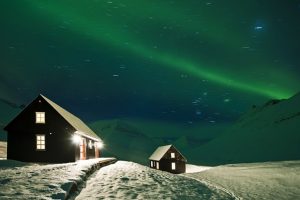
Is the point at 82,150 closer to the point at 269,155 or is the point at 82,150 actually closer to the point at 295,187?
the point at 295,187

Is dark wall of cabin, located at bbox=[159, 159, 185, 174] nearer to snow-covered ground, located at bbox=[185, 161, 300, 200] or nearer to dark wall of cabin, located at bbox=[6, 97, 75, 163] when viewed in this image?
dark wall of cabin, located at bbox=[6, 97, 75, 163]

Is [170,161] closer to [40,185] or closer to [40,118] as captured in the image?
[40,118]

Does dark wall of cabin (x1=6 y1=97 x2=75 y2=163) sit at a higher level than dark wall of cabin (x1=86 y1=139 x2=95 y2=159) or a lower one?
higher

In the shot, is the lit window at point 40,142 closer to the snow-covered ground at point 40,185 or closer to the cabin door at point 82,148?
the cabin door at point 82,148

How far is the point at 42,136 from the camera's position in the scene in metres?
35.1

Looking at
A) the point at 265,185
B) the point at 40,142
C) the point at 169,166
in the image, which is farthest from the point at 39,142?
the point at 169,166

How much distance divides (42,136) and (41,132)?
465 millimetres

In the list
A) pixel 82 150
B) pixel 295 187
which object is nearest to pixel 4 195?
pixel 295 187

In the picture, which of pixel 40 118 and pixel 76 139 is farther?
pixel 76 139

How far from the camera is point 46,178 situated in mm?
17141

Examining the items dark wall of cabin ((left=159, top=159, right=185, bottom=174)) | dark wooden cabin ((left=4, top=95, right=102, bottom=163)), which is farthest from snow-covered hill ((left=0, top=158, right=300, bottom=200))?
dark wall of cabin ((left=159, top=159, right=185, bottom=174))

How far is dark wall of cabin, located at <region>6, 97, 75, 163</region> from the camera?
3478 centimetres

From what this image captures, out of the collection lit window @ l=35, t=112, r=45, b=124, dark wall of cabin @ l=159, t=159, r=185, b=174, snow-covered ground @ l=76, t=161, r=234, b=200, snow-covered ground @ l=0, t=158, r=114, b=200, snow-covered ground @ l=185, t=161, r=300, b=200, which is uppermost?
lit window @ l=35, t=112, r=45, b=124

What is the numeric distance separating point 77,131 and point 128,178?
16.5 m
